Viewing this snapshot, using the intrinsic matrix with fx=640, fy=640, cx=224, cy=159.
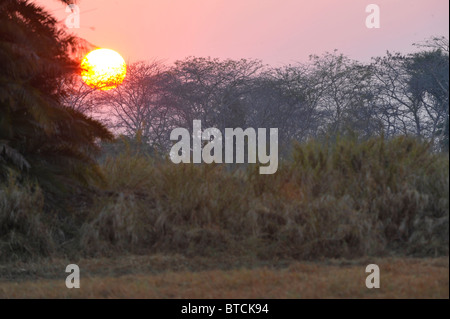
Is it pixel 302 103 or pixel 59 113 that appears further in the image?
pixel 302 103

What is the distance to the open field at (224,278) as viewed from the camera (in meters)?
5.73

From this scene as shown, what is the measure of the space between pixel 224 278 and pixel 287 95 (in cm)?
1772

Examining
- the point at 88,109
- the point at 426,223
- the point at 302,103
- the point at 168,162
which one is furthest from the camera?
the point at 88,109

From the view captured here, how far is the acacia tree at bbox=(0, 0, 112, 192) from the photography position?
9.09 metres

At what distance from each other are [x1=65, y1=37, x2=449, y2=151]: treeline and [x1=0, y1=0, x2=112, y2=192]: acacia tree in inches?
432

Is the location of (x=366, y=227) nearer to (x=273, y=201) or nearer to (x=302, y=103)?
(x=273, y=201)

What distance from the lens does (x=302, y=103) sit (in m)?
23.6

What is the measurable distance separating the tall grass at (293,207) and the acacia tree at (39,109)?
0.69 m

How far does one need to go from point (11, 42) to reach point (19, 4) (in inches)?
30.5

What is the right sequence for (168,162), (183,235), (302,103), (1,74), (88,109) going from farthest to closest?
(88,109)
(302,103)
(168,162)
(1,74)
(183,235)

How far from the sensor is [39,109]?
902 centimetres

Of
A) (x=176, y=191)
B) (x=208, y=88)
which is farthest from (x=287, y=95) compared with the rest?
(x=176, y=191)

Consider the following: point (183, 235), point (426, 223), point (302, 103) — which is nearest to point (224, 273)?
point (183, 235)

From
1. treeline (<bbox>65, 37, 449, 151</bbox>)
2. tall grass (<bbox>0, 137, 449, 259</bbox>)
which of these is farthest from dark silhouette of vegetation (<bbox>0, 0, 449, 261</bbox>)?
treeline (<bbox>65, 37, 449, 151</bbox>)
